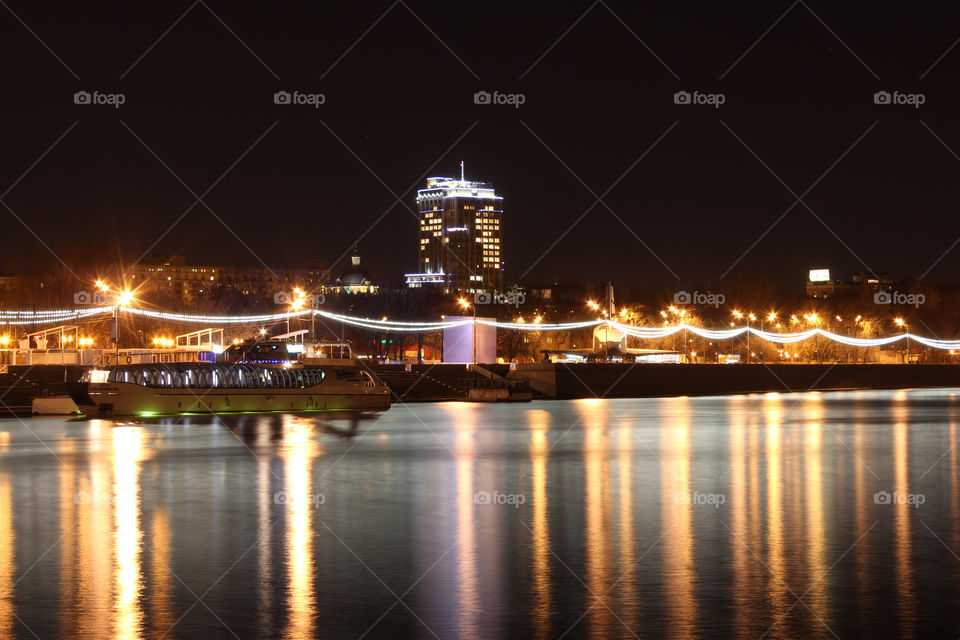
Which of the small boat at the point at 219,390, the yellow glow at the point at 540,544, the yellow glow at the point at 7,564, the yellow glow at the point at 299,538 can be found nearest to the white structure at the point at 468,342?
the small boat at the point at 219,390

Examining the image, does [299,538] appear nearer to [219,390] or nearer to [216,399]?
[216,399]

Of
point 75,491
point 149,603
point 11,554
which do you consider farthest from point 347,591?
point 75,491

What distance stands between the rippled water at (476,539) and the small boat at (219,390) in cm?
1238

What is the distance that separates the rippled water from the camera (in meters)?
10.1

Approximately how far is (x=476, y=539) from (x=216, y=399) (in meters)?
29.9

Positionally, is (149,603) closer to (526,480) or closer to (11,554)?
(11,554)

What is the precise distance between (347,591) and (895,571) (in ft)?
Answer: 19.6

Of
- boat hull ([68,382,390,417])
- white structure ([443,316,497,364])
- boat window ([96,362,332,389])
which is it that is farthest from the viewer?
white structure ([443,316,497,364])

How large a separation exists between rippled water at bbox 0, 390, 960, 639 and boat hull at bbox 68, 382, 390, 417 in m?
12.2

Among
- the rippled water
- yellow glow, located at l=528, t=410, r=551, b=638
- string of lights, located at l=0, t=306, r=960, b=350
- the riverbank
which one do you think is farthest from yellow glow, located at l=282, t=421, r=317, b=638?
the riverbank

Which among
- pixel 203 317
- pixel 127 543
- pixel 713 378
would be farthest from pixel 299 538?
pixel 713 378

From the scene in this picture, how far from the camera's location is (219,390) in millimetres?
42531

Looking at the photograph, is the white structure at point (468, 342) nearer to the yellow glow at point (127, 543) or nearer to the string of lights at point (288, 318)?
the string of lights at point (288, 318)

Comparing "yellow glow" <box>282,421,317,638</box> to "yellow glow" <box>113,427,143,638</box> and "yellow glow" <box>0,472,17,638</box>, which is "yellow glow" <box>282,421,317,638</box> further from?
"yellow glow" <box>0,472,17,638</box>
